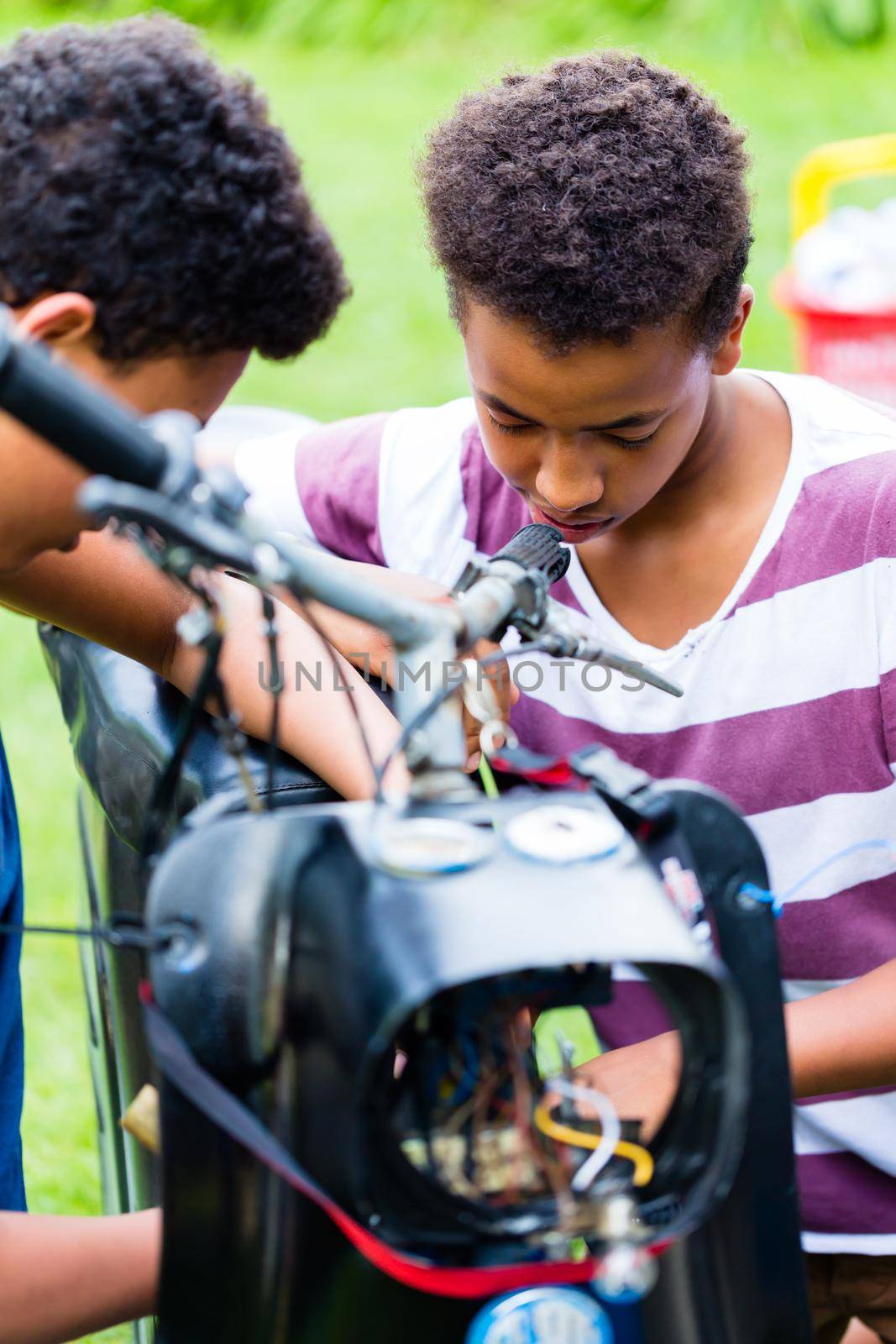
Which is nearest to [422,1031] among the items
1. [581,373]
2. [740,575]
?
[581,373]

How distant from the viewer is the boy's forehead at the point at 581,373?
4.08 feet

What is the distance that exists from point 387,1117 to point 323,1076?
38 mm

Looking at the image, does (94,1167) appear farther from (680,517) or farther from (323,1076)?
(323,1076)

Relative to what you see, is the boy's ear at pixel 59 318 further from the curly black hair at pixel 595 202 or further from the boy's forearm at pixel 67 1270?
the boy's forearm at pixel 67 1270

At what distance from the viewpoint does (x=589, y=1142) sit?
2.74 ft

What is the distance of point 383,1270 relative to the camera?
83 centimetres

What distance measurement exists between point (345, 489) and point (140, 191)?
60 cm

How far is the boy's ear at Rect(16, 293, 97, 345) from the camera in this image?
0.99 meters

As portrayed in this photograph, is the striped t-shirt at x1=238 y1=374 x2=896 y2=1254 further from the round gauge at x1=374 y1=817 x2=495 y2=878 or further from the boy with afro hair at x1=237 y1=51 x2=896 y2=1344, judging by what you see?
the round gauge at x1=374 y1=817 x2=495 y2=878

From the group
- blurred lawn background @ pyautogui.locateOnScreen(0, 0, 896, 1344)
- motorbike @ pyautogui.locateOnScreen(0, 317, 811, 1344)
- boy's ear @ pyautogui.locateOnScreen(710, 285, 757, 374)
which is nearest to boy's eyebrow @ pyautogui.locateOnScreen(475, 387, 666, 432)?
boy's ear @ pyautogui.locateOnScreen(710, 285, 757, 374)

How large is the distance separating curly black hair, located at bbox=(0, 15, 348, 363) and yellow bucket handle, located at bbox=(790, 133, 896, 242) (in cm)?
236

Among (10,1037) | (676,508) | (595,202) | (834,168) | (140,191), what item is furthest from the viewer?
(834,168)

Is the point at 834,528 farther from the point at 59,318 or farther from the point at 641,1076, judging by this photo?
the point at 59,318

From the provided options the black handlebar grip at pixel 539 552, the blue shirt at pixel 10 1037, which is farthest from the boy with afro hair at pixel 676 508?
the blue shirt at pixel 10 1037
